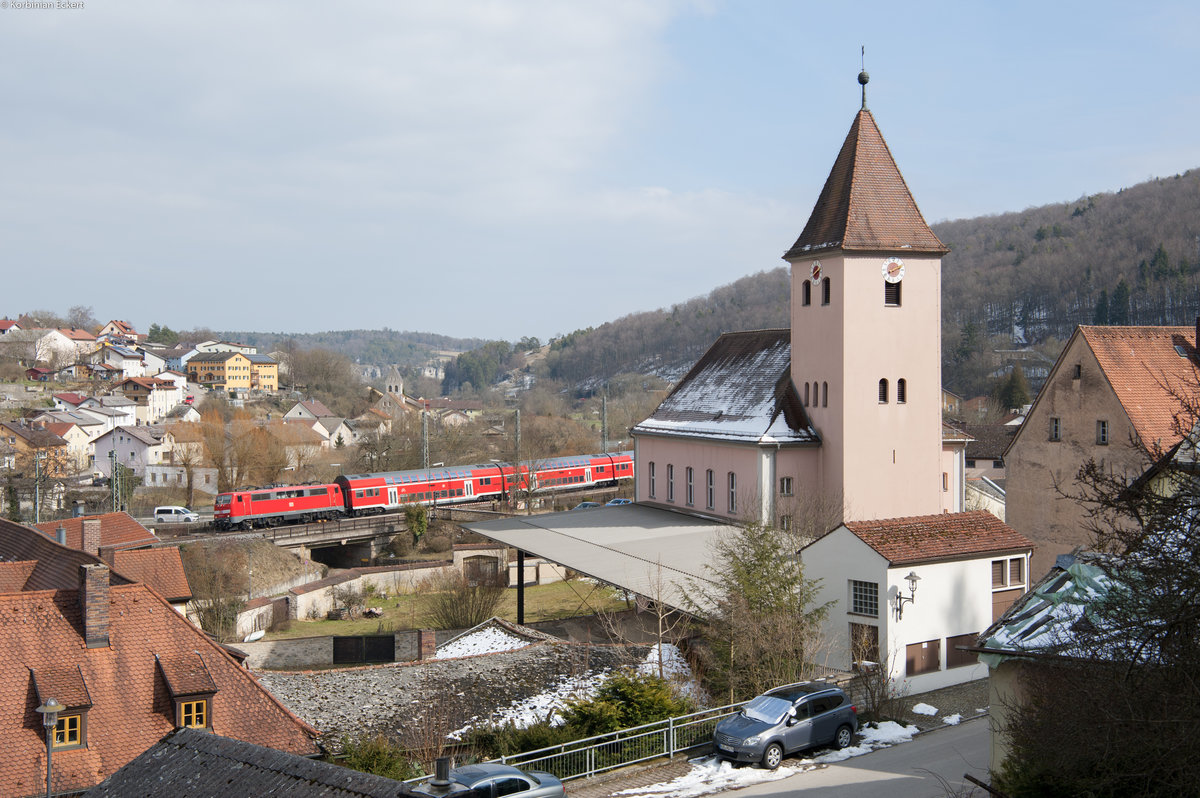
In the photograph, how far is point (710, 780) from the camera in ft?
54.9

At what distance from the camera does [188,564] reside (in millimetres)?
43656

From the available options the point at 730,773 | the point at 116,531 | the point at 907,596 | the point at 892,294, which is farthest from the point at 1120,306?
the point at 730,773

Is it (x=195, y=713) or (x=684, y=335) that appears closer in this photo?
(x=195, y=713)

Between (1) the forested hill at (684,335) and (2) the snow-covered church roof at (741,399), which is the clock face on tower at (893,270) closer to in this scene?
(2) the snow-covered church roof at (741,399)

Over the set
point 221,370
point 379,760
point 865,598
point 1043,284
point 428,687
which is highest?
point 1043,284

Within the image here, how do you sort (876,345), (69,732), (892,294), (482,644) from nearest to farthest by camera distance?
(69,732)
(482,644)
(876,345)
(892,294)

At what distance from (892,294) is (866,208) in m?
2.82

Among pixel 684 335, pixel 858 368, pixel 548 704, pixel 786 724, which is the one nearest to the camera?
pixel 786 724

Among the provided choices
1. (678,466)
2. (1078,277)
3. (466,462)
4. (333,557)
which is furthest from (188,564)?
(1078,277)

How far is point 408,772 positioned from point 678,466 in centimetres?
2358

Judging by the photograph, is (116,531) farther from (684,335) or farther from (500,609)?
(684,335)

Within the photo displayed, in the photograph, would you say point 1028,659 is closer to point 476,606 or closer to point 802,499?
point 802,499

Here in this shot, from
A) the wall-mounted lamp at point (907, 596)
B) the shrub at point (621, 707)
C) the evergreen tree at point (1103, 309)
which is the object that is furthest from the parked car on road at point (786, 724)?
the evergreen tree at point (1103, 309)

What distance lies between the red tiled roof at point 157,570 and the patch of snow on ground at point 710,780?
48.8ft
